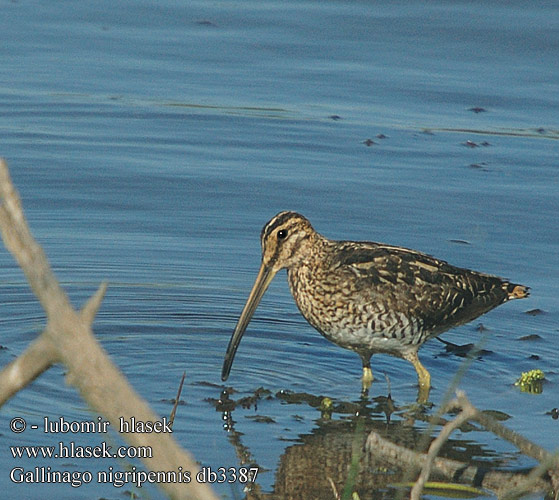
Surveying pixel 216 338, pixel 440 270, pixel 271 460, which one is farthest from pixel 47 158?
pixel 271 460

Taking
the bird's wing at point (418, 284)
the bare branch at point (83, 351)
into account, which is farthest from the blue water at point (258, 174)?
the bare branch at point (83, 351)

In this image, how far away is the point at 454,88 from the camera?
503 inches

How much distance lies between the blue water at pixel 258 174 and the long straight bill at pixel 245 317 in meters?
0.12

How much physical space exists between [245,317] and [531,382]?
1673 millimetres

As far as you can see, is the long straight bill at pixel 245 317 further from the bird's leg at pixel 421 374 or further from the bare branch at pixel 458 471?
the bare branch at pixel 458 471

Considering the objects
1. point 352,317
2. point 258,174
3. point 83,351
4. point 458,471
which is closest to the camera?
point 83,351

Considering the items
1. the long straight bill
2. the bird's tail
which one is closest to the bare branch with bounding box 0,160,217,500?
the long straight bill

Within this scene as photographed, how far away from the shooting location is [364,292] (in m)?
7.17

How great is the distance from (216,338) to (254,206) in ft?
7.58

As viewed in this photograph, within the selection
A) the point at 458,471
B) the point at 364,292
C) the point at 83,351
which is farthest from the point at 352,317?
the point at 83,351

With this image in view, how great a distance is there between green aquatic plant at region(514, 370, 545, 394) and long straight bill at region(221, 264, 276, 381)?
1.55 m

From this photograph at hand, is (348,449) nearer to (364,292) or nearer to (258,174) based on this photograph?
(364,292)

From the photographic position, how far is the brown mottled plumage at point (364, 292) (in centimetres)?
713

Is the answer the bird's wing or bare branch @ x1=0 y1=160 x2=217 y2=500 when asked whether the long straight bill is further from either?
bare branch @ x1=0 y1=160 x2=217 y2=500
